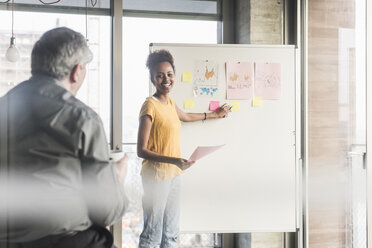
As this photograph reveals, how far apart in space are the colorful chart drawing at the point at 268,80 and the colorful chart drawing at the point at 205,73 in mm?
247

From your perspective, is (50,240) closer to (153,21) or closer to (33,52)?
(33,52)

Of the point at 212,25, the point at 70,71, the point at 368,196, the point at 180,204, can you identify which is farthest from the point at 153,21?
the point at 368,196

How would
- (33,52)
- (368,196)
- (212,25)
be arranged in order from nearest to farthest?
(33,52), (368,196), (212,25)

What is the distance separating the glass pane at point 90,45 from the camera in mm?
2082

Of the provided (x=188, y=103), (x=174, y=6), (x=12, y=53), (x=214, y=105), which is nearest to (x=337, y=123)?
(x=214, y=105)

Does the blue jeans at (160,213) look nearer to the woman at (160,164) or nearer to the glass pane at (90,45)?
the woman at (160,164)

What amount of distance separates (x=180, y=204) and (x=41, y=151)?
1.31 meters

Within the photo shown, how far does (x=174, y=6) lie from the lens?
2.36m

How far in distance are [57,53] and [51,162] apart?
0.29 metres

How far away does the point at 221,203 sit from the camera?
2.16 metres

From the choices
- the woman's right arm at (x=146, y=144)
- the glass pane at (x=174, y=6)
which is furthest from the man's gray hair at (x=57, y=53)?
the glass pane at (x=174, y=6)

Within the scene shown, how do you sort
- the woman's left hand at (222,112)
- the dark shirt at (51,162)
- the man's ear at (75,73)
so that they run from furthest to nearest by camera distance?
1. the woman's left hand at (222,112)
2. the man's ear at (75,73)
3. the dark shirt at (51,162)

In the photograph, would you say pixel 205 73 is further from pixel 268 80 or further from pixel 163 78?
pixel 268 80

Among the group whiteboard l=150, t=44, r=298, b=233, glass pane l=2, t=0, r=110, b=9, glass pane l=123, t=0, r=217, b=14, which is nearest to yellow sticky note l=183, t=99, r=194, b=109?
whiteboard l=150, t=44, r=298, b=233
